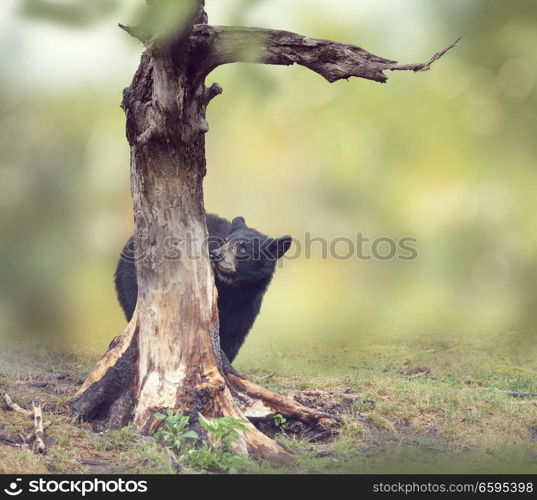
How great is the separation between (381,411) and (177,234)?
2.32 m

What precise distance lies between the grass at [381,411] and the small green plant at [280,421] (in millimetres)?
92

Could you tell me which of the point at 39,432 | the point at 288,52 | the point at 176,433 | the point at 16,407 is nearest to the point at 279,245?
the point at 288,52

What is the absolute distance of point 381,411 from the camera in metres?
6.62

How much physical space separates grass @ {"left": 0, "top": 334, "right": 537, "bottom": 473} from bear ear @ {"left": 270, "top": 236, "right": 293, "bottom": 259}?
1274 mm

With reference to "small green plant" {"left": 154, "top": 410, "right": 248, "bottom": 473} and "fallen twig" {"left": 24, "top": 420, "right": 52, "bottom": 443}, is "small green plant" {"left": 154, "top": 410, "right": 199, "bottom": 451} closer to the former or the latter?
"small green plant" {"left": 154, "top": 410, "right": 248, "bottom": 473}

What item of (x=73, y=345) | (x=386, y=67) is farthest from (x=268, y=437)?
(x=73, y=345)

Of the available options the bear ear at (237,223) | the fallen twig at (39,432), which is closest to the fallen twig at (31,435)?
the fallen twig at (39,432)

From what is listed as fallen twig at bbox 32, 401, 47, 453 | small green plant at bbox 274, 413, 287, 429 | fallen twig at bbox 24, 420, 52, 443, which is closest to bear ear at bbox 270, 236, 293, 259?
small green plant at bbox 274, 413, 287, 429

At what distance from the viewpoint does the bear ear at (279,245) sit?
296 inches

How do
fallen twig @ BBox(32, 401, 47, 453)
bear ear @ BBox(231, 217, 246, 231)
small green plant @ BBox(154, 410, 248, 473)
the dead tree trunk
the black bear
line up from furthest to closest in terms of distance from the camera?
bear ear @ BBox(231, 217, 246, 231) → the black bear → the dead tree trunk → fallen twig @ BBox(32, 401, 47, 453) → small green plant @ BBox(154, 410, 248, 473)

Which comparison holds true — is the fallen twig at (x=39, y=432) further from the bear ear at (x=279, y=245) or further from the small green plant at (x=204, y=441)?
the bear ear at (x=279, y=245)

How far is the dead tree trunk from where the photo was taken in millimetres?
5379

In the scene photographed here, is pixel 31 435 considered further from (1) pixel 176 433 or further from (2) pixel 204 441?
(2) pixel 204 441

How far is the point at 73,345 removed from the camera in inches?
366
